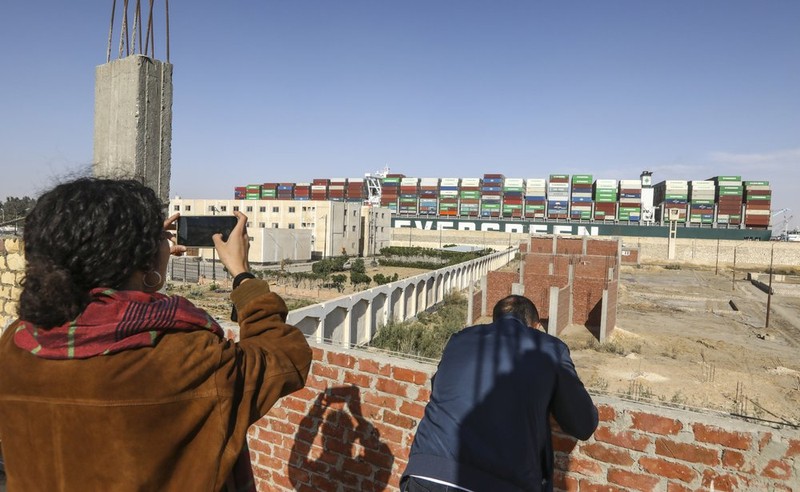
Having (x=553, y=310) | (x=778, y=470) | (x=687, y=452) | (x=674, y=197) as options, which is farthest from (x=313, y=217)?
(x=674, y=197)

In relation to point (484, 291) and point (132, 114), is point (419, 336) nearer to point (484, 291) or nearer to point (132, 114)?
point (484, 291)

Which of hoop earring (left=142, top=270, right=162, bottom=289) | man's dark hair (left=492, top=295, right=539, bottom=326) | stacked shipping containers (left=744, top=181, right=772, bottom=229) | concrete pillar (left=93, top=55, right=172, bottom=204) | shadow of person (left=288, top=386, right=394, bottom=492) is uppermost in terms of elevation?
stacked shipping containers (left=744, top=181, right=772, bottom=229)

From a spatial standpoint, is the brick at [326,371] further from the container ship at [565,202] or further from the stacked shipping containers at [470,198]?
the stacked shipping containers at [470,198]

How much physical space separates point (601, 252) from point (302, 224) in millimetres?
21409

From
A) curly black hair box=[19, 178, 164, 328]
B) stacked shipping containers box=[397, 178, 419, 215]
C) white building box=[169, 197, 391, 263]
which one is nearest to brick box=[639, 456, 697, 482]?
curly black hair box=[19, 178, 164, 328]

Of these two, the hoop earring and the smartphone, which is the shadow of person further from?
the hoop earring

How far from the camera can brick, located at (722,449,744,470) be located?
211cm

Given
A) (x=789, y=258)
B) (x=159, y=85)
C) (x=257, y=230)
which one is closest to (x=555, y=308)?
(x=159, y=85)

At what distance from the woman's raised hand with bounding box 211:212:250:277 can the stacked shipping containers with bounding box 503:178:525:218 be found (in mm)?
65225

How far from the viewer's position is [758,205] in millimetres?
52344

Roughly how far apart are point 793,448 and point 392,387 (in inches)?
76.5

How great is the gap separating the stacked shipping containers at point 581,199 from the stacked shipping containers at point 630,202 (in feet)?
12.1

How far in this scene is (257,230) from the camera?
2903cm

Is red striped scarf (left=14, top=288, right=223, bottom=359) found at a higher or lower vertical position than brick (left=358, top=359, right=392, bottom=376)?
higher
